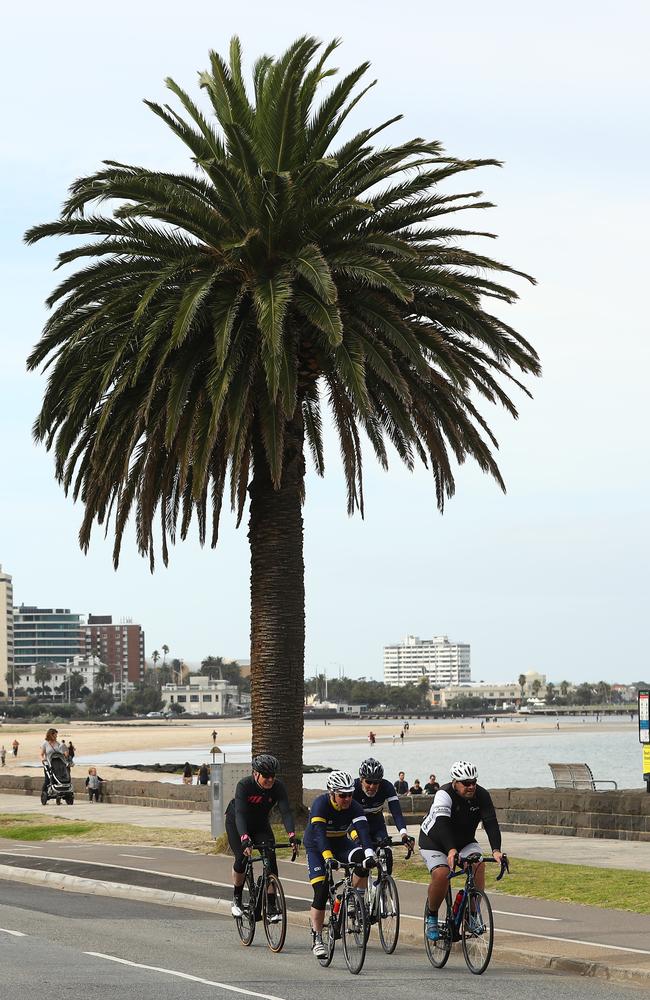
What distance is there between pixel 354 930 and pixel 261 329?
10.1 meters

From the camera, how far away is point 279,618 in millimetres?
22109

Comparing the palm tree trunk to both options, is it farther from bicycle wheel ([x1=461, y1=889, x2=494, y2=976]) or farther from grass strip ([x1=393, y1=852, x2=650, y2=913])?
bicycle wheel ([x1=461, y1=889, x2=494, y2=976])

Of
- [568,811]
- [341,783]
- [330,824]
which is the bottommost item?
[568,811]

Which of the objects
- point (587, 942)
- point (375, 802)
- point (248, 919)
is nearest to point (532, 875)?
point (587, 942)

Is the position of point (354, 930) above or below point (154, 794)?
above

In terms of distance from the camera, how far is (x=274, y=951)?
1356 cm

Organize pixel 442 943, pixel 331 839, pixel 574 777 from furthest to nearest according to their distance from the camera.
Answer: pixel 574 777, pixel 331 839, pixel 442 943

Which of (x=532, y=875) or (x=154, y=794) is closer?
(x=532, y=875)

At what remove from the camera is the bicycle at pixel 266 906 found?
13297 mm

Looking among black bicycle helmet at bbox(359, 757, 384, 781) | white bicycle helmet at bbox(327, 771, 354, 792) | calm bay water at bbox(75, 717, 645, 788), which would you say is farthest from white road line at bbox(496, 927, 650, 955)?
calm bay water at bbox(75, 717, 645, 788)

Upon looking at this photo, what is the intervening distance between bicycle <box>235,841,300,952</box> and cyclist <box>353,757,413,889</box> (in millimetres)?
792

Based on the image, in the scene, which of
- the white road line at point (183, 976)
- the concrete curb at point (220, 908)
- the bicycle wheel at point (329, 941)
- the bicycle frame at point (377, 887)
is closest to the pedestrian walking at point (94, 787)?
the concrete curb at point (220, 908)

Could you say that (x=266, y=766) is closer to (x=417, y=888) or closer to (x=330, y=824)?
(x=330, y=824)

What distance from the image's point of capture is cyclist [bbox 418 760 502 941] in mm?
12133
